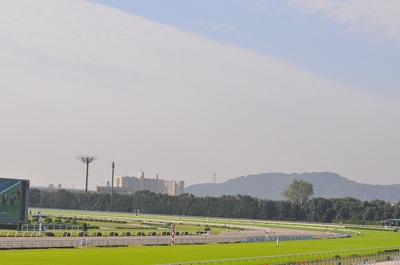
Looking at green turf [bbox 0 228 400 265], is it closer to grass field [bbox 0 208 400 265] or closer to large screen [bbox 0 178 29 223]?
grass field [bbox 0 208 400 265]

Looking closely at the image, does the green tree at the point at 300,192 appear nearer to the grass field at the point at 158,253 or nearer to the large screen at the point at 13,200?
the large screen at the point at 13,200

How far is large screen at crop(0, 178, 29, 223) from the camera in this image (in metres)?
71.6

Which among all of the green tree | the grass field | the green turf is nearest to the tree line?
the green tree

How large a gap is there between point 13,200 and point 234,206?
7051 centimetres

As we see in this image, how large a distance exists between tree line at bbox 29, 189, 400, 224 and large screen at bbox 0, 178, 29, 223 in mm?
57730

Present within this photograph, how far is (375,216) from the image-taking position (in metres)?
119

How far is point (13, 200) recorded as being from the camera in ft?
237

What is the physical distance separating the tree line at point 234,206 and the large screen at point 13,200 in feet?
189

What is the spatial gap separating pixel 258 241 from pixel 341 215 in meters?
59.4

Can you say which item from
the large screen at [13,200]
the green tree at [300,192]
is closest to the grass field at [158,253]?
the large screen at [13,200]

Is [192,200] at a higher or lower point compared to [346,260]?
higher

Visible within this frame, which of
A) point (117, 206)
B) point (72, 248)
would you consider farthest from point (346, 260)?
point (117, 206)

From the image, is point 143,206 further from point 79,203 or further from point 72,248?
point 72,248

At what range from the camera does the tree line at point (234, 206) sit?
12088 centimetres
